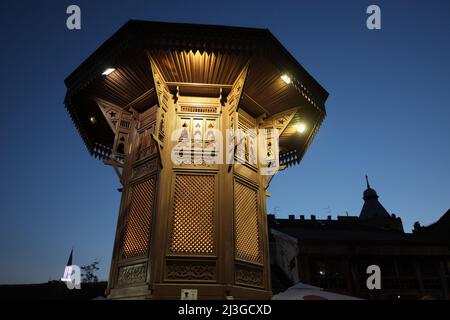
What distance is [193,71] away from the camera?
7.12m

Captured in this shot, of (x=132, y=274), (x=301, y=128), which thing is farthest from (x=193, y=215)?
(x=301, y=128)

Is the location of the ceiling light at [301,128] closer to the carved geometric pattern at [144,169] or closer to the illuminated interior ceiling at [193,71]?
the illuminated interior ceiling at [193,71]

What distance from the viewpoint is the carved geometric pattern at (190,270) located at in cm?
572

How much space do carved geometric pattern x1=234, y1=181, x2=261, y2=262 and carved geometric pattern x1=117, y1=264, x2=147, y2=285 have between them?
1.91 meters

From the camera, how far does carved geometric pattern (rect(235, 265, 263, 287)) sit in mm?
6063

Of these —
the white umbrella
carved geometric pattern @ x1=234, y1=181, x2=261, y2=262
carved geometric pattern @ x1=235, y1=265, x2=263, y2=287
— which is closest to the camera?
carved geometric pattern @ x1=235, y1=265, x2=263, y2=287

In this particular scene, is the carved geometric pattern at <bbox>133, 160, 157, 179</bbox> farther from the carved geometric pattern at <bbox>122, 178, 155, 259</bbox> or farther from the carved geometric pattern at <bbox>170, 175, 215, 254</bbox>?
the carved geometric pattern at <bbox>170, 175, 215, 254</bbox>

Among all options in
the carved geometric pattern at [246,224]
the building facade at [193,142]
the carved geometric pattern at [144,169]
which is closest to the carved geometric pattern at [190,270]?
the building facade at [193,142]

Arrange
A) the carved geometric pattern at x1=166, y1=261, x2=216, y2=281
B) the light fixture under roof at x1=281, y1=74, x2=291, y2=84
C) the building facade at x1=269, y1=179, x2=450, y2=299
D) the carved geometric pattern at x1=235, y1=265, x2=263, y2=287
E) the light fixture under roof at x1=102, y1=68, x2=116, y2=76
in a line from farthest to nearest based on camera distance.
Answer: the building facade at x1=269, y1=179, x2=450, y2=299 → the light fixture under roof at x1=281, y1=74, x2=291, y2=84 → the light fixture under roof at x1=102, y1=68, x2=116, y2=76 → the carved geometric pattern at x1=235, y1=265, x2=263, y2=287 → the carved geometric pattern at x1=166, y1=261, x2=216, y2=281

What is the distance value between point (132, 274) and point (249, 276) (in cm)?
242

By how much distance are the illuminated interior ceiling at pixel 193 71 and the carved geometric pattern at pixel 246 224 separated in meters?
2.47

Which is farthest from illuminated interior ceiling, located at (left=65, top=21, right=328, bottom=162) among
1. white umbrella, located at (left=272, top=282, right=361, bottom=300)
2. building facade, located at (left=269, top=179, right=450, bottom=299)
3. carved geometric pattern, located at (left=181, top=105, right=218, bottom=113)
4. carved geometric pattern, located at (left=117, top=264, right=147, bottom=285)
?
building facade, located at (left=269, top=179, right=450, bottom=299)

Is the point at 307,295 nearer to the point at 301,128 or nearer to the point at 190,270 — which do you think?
the point at 190,270
